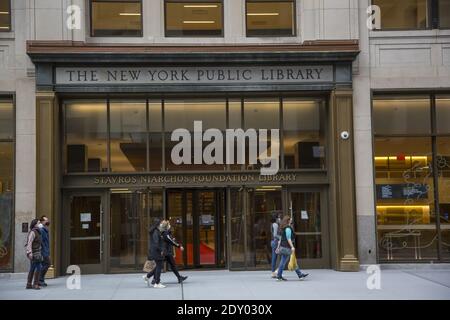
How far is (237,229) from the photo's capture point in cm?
1758

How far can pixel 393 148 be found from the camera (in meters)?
17.7

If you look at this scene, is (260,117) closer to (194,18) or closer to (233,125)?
(233,125)

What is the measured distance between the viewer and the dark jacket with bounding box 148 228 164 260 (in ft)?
47.9

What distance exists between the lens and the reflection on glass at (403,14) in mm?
17875

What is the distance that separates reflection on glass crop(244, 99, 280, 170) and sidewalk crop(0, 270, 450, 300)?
3463 millimetres

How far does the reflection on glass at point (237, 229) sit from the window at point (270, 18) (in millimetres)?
4656

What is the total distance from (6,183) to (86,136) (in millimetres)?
2504

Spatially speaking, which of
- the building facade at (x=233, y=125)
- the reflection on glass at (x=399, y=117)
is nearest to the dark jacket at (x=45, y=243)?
the building facade at (x=233, y=125)

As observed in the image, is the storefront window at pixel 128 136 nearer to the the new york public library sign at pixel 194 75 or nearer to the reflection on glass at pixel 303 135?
the the new york public library sign at pixel 194 75

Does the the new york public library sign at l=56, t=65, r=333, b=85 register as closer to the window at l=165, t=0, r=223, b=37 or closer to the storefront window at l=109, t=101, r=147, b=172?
the storefront window at l=109, t=101, r=147, b=172

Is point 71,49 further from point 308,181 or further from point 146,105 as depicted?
point 308,181

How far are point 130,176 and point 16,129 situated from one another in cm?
333

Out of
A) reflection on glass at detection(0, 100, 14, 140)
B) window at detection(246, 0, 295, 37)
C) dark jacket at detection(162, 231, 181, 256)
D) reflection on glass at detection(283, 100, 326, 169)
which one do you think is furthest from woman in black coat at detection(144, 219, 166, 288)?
window at detection(246, 0, 295, 37)

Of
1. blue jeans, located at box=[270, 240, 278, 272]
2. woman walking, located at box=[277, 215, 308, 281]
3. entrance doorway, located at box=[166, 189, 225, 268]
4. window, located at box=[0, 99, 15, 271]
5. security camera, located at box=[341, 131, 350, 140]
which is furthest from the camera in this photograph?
entrance doorway, located at box=[166, 189, 225, 268]
